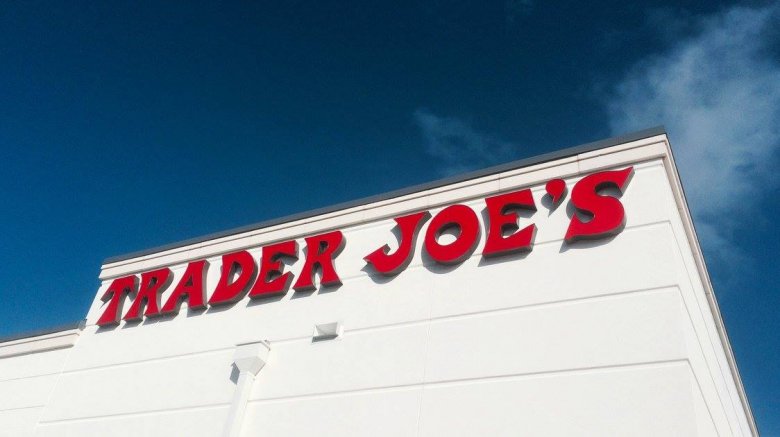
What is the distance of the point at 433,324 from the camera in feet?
26.9

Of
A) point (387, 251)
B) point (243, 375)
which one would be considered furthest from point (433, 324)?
point (243, 375)

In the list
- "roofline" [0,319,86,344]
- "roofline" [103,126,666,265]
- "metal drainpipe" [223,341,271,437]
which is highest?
"roofline" [103,126,666,265]

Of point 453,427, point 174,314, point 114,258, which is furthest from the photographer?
point 114,258

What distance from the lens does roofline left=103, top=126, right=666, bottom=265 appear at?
8.48m

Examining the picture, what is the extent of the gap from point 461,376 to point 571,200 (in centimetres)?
289

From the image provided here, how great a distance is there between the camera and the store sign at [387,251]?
8.08 meters

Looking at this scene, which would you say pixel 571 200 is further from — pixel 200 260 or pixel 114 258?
pixel 114 258

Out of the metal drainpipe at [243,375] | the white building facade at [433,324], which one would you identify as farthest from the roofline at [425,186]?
the metal drainpipe at [243,375]

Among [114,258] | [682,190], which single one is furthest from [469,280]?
[114,258]

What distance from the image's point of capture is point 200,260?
36.4 feet

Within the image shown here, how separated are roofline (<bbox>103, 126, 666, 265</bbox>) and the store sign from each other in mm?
496

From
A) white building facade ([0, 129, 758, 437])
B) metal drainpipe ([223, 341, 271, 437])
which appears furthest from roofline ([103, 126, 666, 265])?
metal drainpipe ([223, 341, 271, 437])

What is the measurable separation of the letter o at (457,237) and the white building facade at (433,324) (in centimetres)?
2

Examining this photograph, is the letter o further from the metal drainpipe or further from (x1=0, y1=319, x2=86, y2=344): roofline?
(x1=0, y1=319, x2=86, y2=344): roofline
